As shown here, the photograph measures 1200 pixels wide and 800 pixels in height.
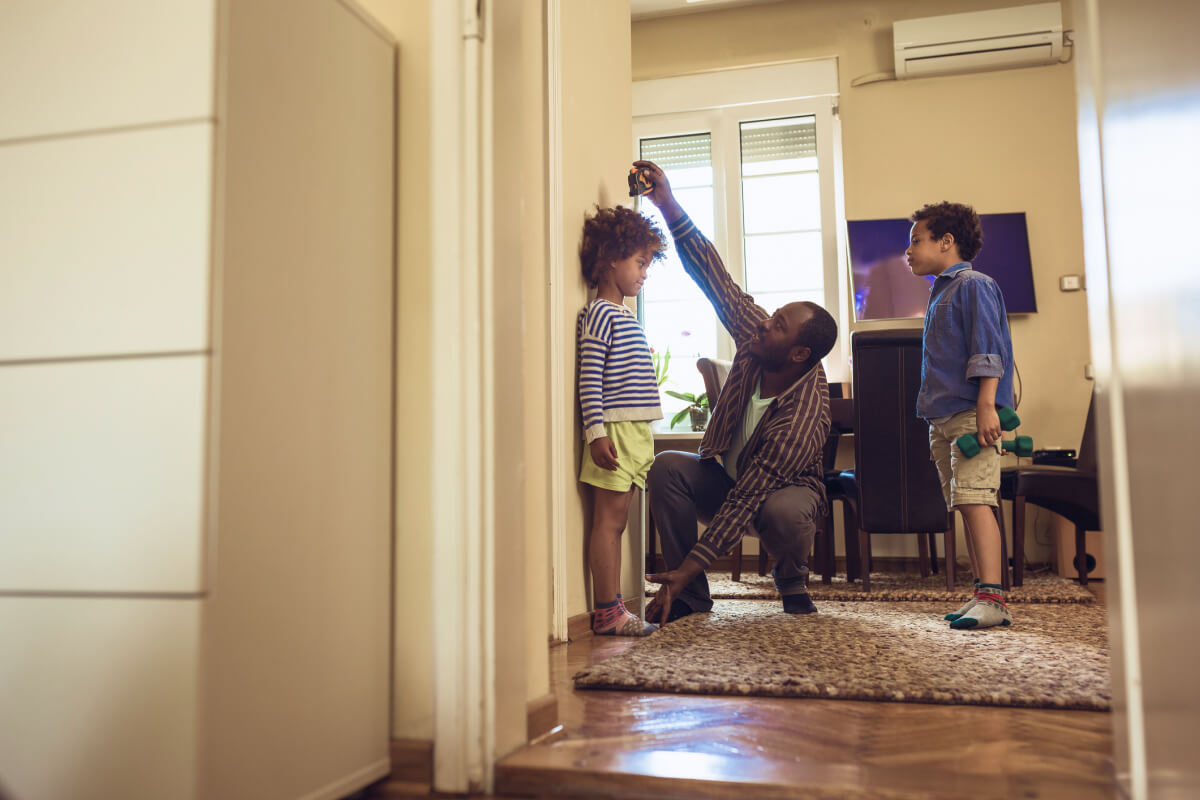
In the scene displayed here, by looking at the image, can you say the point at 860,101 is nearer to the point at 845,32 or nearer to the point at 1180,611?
the point at 845,32

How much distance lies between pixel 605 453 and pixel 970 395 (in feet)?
3.37

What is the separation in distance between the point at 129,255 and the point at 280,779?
0.61 meters

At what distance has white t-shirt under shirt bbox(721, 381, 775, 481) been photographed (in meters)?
2.79

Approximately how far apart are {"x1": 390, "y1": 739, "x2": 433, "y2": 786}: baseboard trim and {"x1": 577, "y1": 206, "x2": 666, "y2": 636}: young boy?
3.88 feet

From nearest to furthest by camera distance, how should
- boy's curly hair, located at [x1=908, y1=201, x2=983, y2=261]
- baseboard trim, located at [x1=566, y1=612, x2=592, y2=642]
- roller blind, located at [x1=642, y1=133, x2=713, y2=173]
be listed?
baseboard trim, located at [x1=566, y1=612, x2=592, y2=642] → boy's curly hair, located at [x1=908, y1=201, x2=983, y2=261] → roller blind, located at [x1=642, y1=133, x2=713, y2=173]

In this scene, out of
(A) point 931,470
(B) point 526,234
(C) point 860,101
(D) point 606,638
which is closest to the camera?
(B) point 526,234

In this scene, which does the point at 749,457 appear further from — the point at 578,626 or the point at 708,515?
the point at 578,626

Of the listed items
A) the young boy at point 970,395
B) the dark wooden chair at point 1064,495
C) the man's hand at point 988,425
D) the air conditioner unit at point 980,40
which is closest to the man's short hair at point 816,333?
the young boy at point 970,395

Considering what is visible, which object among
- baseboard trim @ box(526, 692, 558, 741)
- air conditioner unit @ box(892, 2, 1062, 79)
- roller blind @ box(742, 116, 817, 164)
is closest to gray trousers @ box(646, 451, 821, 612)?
baseboard trim @ box(526, 692, 558, 741)

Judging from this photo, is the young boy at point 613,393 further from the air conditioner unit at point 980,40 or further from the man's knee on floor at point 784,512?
the air conditioner unit at point 980,40

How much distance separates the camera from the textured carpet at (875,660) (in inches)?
63.4

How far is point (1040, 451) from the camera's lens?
388cm

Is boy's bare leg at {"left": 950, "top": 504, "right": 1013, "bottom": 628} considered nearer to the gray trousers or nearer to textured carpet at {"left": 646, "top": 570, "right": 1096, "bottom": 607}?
the gray trousers

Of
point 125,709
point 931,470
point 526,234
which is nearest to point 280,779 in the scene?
point 125,709
